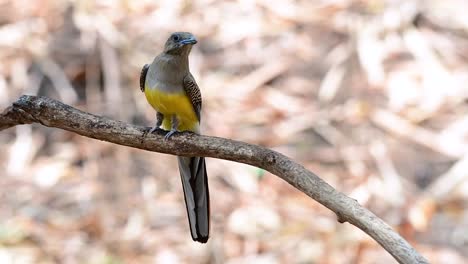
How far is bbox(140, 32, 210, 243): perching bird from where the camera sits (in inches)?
169

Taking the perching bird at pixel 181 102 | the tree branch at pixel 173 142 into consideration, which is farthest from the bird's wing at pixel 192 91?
the tree branch at pixel 173 142

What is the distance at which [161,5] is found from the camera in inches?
360

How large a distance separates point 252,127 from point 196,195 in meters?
3.90

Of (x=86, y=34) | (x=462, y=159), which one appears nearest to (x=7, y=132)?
(x=86, y=34)

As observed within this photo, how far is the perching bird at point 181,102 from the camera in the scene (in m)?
4.29

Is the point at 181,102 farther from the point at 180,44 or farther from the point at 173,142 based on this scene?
the point at 173,142

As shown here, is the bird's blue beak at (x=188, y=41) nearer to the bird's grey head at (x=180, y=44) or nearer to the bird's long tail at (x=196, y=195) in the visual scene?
the bird's grey head at (x=180, y=44)

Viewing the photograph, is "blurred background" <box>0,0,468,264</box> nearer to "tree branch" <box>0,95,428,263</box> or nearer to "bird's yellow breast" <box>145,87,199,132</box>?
"bird's yellow breast" <box>145,87,199,132</box>

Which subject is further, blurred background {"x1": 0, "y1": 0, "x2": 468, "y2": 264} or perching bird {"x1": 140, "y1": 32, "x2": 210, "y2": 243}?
blurred background {"x1": 0, "y1": 0, "x2": 468, "y2": 264}

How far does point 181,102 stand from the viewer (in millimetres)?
4324

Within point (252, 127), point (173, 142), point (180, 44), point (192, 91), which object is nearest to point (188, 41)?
point (180, 44)

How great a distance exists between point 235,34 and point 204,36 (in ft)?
1.22

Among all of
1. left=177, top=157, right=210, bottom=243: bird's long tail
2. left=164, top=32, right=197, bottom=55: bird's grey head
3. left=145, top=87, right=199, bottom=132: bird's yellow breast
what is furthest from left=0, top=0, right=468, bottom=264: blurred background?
left=164, top=32, right=197, bottom=55: bird's grey head

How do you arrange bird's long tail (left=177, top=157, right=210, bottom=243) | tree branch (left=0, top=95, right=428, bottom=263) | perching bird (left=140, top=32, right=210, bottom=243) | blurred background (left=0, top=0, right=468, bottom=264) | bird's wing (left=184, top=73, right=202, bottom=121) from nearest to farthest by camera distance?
tree branch (left=0, top=95, right=428, bottom=263), bird's long tail (left=177, top=157, right=210, bottom=243), perching bird (left=140, top=32, right=210, bottom=243), bird's wing (left=184, top=73, right=202, bottom=121), blurred background (left=0, top=0, right=468, bottom=264)
